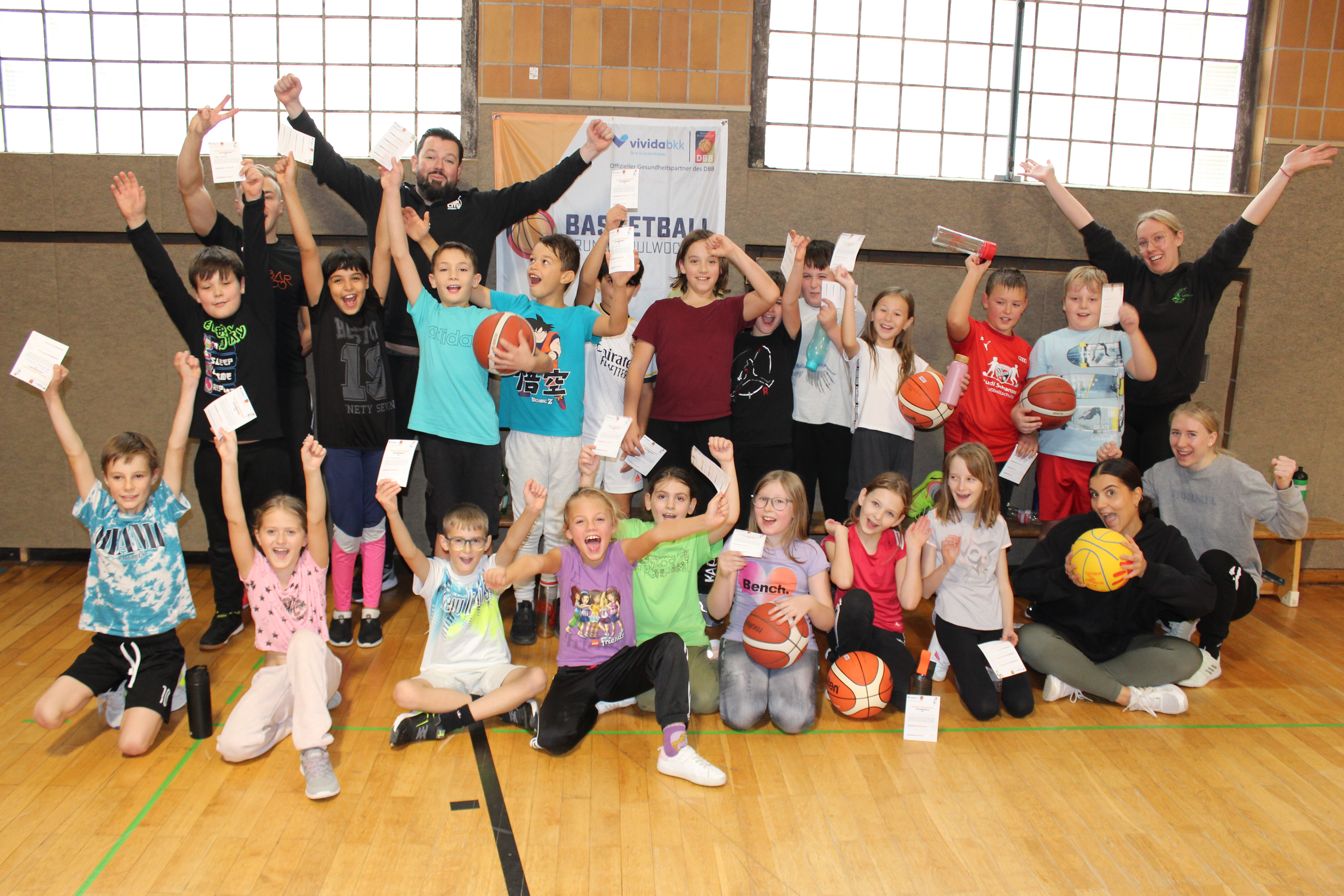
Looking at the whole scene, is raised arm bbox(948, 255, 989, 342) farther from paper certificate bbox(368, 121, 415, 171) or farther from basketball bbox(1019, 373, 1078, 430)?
paper certificate bbox(368, 121, 415, 171)

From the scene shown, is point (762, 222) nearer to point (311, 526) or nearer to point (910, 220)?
point (910, 220)

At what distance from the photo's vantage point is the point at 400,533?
3557 millimetres

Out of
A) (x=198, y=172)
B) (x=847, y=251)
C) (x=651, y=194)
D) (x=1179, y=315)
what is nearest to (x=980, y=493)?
(x=847, y=251)

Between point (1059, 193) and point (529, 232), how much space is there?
10.4ft

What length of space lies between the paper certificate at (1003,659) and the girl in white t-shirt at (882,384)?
1125mm

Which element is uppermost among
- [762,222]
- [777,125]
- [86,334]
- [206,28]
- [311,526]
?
[206,28]

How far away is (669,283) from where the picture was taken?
222 inches

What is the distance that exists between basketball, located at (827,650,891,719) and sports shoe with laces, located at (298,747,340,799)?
6.65 feet

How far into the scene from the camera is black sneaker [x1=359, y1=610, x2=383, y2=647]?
4.43 m

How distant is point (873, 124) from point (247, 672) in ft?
16.7

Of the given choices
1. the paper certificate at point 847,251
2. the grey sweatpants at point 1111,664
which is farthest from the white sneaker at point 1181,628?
the paper certificate at point 847,251

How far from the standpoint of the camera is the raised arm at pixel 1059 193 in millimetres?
5082

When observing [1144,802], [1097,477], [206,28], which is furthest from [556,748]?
[206,28]

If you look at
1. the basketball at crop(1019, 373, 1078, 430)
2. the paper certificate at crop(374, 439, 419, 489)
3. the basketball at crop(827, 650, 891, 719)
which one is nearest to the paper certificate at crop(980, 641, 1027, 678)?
the basketball at crop(827, 650, 891, 719)
